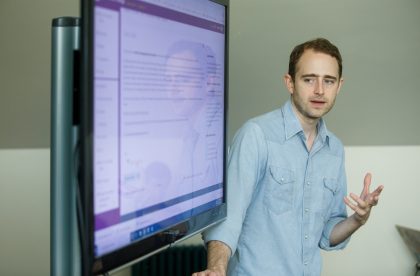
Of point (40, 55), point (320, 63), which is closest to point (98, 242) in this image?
point (320, 63)

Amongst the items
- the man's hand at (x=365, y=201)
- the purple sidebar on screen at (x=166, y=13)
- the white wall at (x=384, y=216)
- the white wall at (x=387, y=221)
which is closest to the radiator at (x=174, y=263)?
the white wall at (x=384, y=216)

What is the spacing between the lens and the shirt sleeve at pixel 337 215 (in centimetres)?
194

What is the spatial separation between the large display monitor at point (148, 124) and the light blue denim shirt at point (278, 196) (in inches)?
12.8

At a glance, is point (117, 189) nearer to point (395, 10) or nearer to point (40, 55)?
point (40, 55)

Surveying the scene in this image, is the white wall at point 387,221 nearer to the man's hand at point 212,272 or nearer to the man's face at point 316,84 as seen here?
the man's face at point 316,84

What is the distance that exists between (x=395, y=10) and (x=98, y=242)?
2445mm

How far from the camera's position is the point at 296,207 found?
1.78 metres

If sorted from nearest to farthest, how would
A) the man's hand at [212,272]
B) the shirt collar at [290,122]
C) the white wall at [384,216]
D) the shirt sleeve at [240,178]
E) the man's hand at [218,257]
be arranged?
the man's hand at [212,272] → the man's hand at [218,257] → the shirt sleeve at [240,178] → the shirt collar at [290,122] → the white wall at [384,216]

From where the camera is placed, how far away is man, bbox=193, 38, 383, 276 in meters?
1.72

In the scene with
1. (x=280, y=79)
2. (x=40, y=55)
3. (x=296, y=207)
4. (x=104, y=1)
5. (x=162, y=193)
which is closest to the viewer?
(x=104, y=1)

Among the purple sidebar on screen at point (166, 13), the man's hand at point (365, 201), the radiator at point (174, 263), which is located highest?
the purple sidebar on screen at point (166, 13)

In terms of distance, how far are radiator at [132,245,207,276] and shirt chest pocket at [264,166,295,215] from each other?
109 cm

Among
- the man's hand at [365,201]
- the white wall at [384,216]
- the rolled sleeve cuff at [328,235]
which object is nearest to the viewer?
the man's hand at [365,201]

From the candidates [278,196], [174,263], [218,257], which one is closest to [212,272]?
[218,257]
